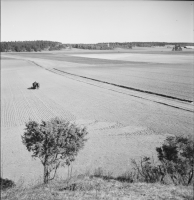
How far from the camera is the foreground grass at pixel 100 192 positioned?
1038 cm

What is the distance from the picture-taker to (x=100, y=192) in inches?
428

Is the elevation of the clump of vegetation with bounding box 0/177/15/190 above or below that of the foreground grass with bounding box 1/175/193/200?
below

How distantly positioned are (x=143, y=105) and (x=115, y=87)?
12625 millimetres

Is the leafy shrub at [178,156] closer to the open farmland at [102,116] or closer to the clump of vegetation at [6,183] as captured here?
the open farmland at [102,116]

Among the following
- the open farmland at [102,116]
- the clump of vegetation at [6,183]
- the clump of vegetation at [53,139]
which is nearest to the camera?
the clump of vegetation at [53,139]

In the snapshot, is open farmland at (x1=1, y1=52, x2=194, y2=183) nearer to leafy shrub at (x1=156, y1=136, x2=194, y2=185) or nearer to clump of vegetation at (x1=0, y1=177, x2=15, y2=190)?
clump of vegetation at (x1=0, y1=177, x2=15, y2=190)

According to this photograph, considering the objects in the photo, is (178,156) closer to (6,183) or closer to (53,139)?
(53,139)

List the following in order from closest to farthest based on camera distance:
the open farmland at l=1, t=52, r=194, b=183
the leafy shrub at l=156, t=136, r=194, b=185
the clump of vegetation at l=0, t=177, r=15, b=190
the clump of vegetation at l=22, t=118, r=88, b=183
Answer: the leafy shrub at l=156, t=136, r=194, b=185 → the clump of vegetation at l=22, t=118, r=88, b=183 → the clump of vegetation at l=0, t=177, r=15, b=190 → the open farmland at l=1, t=52, r=194, b=183

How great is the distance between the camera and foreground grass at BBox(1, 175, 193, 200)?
10375mm

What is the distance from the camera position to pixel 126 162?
16656mm

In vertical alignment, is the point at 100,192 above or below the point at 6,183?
above

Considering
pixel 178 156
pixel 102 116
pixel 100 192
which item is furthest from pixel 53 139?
pixel 102 116

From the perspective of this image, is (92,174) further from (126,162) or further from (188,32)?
(188,32)

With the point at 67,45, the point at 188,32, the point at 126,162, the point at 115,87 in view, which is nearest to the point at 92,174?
the point at 126,162
